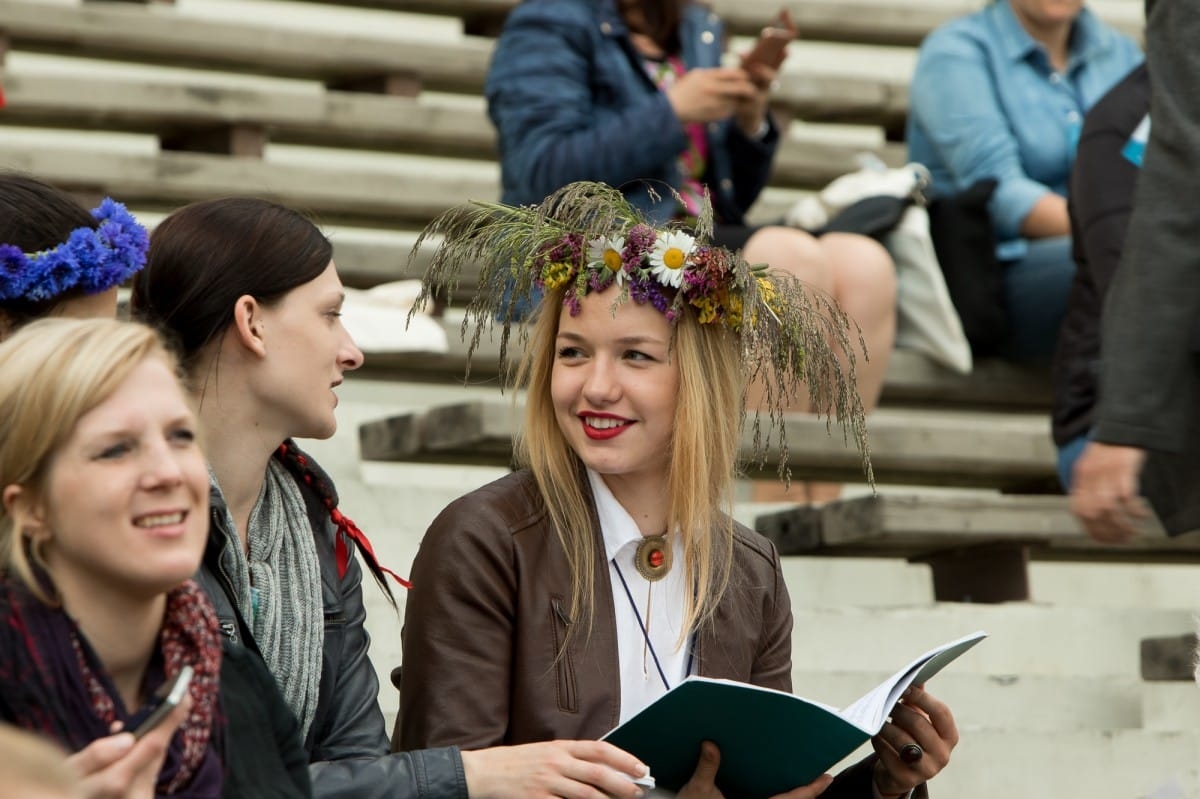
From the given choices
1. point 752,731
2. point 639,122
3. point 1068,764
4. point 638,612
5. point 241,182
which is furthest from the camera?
point 241,182

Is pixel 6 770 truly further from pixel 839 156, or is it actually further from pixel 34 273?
pixel 839 156

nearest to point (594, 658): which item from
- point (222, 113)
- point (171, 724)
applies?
point (171, 724)

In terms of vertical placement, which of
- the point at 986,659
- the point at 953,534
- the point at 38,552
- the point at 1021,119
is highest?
the point at 38,552

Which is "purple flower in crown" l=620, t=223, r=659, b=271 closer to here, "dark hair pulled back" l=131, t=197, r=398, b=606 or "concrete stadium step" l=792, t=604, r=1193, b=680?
"dark hair pulled back" l=131, t=197, r=398, b=606

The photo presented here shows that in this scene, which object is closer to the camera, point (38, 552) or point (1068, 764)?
point (38, 552)

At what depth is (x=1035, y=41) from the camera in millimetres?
4848

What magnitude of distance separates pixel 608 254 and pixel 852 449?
1.77m

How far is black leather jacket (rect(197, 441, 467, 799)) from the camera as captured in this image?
94.1 inches

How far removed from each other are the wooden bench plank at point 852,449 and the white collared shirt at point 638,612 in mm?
A: 1285

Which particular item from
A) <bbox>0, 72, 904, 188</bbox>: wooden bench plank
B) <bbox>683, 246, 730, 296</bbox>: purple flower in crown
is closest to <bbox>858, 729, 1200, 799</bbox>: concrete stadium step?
<bbox>683, 246, 730, 296</bbox>: purple flower in crown

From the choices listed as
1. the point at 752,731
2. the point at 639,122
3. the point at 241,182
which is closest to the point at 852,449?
the point at 639,122

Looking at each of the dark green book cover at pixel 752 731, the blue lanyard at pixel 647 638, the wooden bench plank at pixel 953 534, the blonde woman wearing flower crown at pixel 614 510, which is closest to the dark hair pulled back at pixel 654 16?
the wooden bench plank at pixel 953 534

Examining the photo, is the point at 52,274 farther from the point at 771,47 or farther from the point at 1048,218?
the point at 1048,218

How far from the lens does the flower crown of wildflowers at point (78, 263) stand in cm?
251
